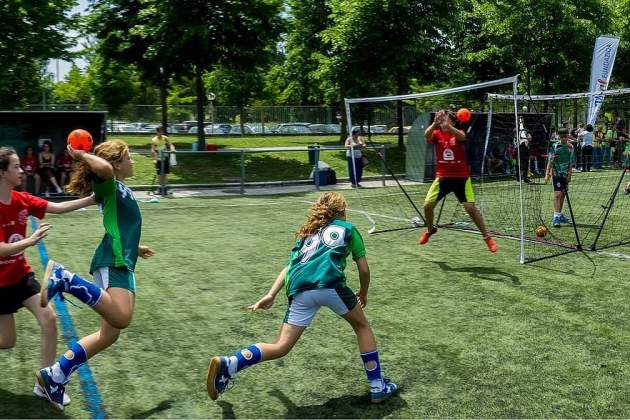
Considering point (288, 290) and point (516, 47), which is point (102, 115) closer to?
point (288, 290)

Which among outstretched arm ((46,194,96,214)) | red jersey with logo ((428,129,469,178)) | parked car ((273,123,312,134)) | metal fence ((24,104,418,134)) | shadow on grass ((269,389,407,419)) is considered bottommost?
shadow on grass ((269,389,407,419))

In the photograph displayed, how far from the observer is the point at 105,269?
14.3ft

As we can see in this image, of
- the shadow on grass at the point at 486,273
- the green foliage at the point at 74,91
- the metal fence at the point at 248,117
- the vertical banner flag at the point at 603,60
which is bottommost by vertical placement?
the shadow on grass at the point at 486,273

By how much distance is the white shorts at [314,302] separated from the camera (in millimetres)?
4406

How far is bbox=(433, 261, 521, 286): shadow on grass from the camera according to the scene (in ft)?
26.9

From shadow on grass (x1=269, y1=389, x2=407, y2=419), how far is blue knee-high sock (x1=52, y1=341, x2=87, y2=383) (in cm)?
137

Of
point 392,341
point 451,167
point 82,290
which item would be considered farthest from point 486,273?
point 82,290

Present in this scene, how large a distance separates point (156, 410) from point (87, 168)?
5.68ft

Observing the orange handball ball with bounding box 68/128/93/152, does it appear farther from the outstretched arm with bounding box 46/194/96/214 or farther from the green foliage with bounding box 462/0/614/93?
the green foliage with bounding box 462/0/614/93

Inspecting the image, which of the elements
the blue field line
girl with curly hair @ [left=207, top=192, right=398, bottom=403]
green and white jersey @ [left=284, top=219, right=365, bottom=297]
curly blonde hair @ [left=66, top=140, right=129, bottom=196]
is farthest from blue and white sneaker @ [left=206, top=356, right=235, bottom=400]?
curly blonde hair @ [left=66, top=140, right=129, bottom=196]

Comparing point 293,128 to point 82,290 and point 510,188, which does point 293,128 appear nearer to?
point 510,188

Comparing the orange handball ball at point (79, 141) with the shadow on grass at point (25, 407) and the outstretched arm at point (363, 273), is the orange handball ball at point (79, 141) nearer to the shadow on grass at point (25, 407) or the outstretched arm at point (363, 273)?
the shadow on grass at point (25, 407)

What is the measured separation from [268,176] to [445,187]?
13858 millimetres

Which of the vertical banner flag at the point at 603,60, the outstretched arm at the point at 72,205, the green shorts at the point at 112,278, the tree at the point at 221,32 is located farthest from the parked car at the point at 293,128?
the green shorts at the point at 112,278
